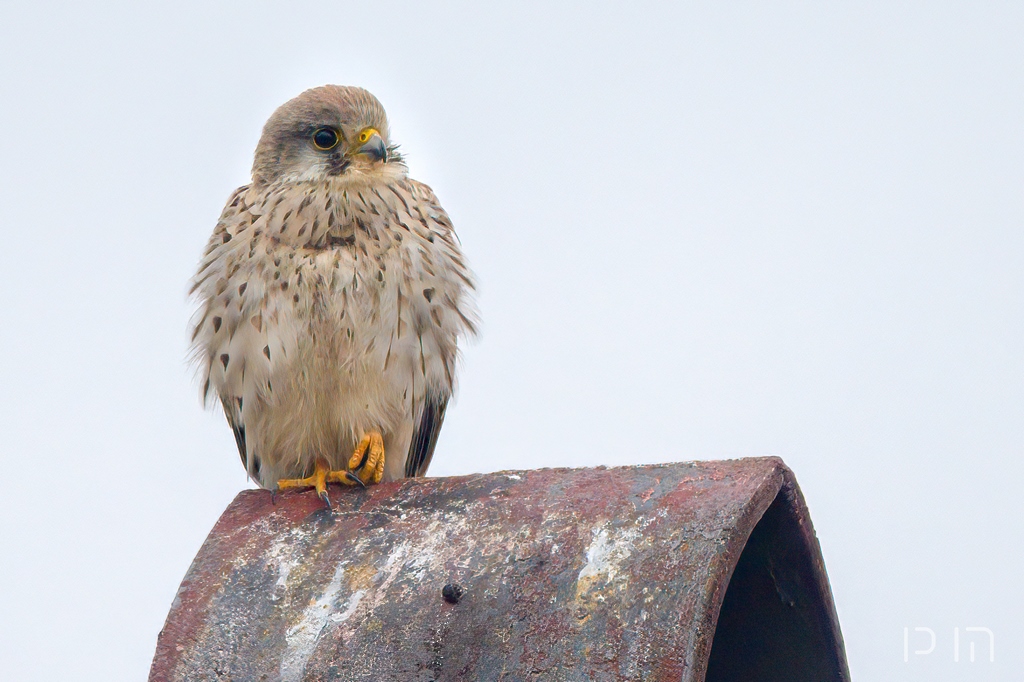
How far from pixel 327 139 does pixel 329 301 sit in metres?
0.63

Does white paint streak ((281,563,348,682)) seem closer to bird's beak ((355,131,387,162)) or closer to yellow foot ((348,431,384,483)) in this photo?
yellow foot ((348,431,384,483))

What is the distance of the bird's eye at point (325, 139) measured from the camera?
377 cm

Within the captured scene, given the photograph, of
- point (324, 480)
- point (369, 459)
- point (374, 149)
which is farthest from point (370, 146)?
point (324, 480)

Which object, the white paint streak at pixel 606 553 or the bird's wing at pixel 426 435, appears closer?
the white paint streak at pixel 606 553

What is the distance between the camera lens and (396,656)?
2453 mm

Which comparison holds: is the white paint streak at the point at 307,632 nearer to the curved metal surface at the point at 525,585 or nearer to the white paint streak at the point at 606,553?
the curved metal surface at the point at 525,585

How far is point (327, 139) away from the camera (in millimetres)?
3785

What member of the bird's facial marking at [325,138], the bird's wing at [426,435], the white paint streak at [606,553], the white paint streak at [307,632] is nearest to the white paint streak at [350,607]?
the white paint streak at [307,632]

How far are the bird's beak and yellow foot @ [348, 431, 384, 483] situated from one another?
0.87 m

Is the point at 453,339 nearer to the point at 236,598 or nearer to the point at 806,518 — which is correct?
the point at 236,598

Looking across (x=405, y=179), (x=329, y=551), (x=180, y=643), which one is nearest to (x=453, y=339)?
(x=405, y=179)

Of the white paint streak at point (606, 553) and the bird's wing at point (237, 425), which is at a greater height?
the bird's wing at point (237, 425)

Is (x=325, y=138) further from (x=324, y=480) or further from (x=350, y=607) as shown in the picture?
(x=350, y=607)

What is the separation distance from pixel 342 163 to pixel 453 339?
2.14 ft
